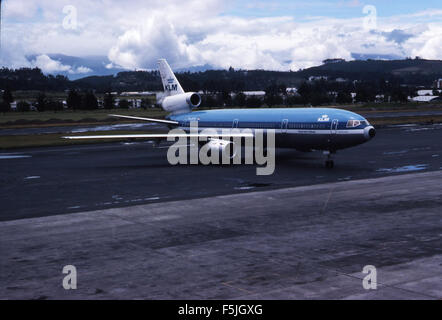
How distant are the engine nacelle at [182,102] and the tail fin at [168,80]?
81 centimetres

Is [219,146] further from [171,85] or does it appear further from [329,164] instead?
[171,85]

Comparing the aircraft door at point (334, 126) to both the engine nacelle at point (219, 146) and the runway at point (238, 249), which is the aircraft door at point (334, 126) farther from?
the runway at point (238, 249)

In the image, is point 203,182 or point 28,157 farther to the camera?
point 28,157

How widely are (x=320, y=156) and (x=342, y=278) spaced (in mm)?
35124

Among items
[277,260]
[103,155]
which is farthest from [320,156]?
[277,260]

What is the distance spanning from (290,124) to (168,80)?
1714cm

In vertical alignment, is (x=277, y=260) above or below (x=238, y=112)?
below

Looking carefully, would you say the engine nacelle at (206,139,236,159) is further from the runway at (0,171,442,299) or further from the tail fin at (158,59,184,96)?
the runway at (0,171,442,299)

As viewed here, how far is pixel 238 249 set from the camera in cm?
2008

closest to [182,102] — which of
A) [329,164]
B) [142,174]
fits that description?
[142,174]

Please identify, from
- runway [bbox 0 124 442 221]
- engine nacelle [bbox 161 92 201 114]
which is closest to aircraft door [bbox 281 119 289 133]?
runway [bbox 0 124 442 221]

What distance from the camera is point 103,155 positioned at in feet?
183
